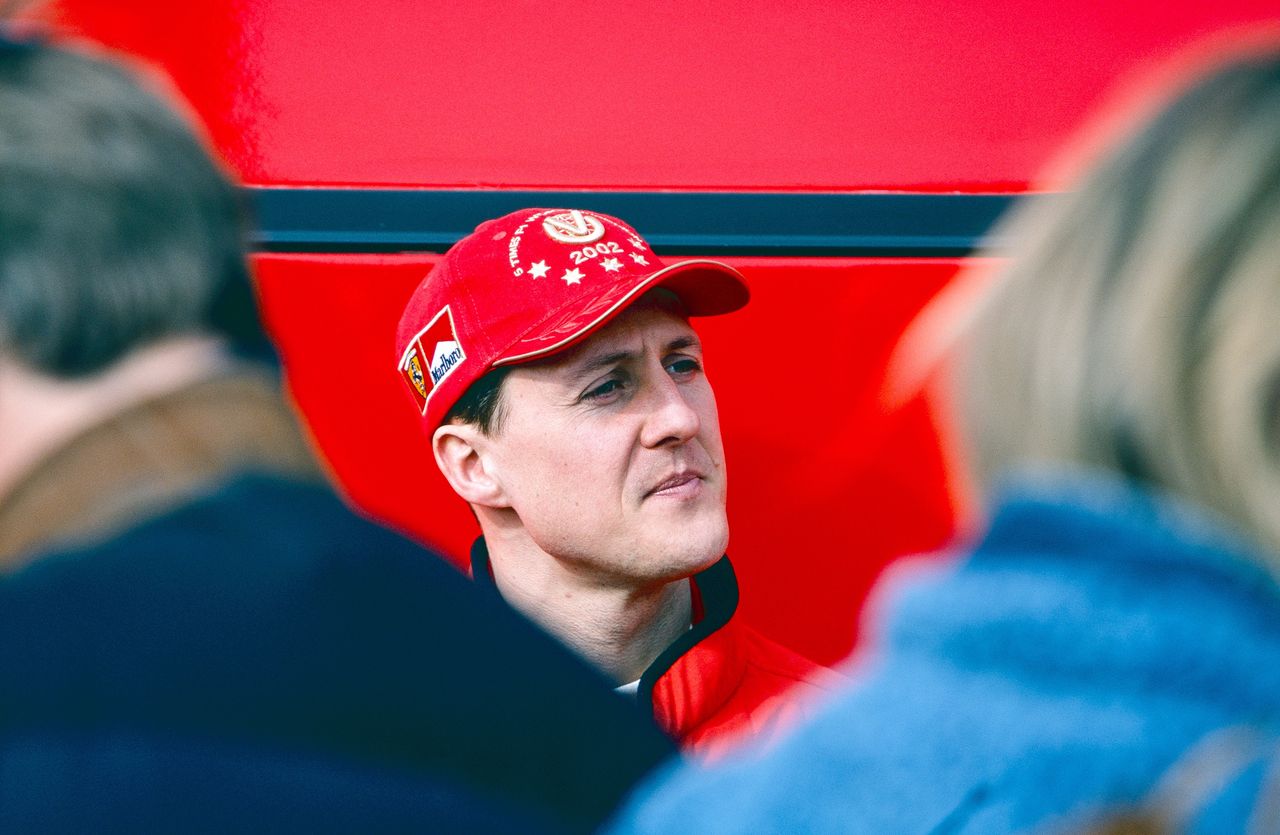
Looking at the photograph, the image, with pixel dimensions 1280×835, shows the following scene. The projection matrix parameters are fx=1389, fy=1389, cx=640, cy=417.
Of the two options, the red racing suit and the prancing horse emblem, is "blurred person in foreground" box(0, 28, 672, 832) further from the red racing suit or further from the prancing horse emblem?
the prancing horse emblem

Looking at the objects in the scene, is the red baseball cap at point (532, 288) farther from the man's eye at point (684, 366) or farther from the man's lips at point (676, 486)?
the man's lips at point (676, 486)

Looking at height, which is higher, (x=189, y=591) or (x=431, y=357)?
(x=189, y=591)

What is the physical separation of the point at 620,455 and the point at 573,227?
32 cm

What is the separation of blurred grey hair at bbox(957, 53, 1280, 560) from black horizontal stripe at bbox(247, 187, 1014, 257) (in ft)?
3.92

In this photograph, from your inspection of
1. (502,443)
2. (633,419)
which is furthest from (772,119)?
(502,443)

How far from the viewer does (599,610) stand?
192cm

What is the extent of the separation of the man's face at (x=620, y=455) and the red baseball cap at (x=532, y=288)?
55mm

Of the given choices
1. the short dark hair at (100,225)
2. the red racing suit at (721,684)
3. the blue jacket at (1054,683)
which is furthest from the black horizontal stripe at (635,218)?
the blue jacket at (1054,683)

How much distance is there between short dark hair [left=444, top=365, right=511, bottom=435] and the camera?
1.93 m

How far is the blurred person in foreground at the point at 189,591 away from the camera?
72 centimetres

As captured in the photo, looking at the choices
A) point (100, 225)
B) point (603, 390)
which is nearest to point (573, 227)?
point (603, 390)

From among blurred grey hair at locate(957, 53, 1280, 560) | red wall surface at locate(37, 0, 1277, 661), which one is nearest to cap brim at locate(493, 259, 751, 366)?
red wall surface at locate(37, 0, 1277, 661)

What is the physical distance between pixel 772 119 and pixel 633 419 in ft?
1.54

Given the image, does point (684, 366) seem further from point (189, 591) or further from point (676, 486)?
point (189, 591)
